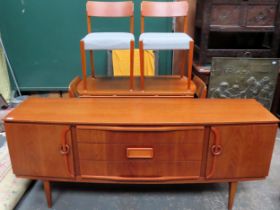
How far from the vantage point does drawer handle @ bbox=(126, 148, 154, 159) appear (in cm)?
134

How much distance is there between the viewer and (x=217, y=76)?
2195 mm

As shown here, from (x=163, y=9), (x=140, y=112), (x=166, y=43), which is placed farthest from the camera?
(x=163, y=9)

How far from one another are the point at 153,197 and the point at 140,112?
1.78ft

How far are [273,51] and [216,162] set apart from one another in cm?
142

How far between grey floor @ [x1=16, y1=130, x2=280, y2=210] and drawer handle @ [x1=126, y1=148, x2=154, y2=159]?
35 centimetres

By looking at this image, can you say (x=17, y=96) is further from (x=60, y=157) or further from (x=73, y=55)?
(x=60, y=157)

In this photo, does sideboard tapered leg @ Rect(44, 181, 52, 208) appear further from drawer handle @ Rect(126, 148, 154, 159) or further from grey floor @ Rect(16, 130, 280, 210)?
drawer handle @ Rect(126, 148, 154, 159)

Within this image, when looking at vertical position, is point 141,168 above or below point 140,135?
below

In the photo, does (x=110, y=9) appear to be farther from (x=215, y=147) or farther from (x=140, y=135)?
(x=215, y=147)

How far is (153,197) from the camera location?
158 centimetres

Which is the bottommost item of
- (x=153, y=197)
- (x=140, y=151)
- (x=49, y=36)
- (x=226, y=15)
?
(x=153, y=197)

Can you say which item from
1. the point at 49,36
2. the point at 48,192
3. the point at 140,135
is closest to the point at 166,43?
the point at 140,135

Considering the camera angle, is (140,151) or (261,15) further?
(261,15)

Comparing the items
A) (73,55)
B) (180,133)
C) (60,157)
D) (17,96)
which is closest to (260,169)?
(180,133)
